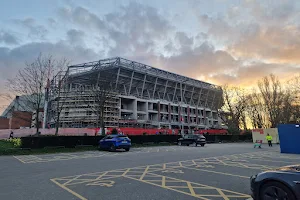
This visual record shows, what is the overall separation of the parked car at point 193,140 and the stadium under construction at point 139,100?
2468 cm

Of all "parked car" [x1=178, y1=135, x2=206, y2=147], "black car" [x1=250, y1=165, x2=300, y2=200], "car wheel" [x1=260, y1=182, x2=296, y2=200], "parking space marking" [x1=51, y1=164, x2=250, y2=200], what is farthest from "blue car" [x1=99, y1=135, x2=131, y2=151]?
"car wheel" [x1=260, y1=182, x2=296, y2=200]

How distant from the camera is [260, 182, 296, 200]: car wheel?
3.96 meters

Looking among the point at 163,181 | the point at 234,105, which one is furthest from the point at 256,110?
the point at 163,181

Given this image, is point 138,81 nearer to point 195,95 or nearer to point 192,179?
point 195,95

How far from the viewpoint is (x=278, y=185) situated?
4.15 m

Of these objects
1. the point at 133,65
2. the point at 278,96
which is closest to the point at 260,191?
the point at 278,96

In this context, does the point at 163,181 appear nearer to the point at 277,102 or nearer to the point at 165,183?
the point at 165,183

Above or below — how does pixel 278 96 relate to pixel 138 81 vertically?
below

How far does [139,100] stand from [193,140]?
4793 centimetres

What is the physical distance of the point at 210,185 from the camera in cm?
674

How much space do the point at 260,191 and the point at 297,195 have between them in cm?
74

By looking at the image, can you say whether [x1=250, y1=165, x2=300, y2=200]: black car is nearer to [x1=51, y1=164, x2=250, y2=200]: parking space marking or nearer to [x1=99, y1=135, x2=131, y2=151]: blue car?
[x1=51, y1=164, x2=250, y2=200]: parking space marking

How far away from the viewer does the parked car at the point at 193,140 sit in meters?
27.9

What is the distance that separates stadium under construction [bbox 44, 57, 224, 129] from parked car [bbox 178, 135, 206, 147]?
81.0 ft
